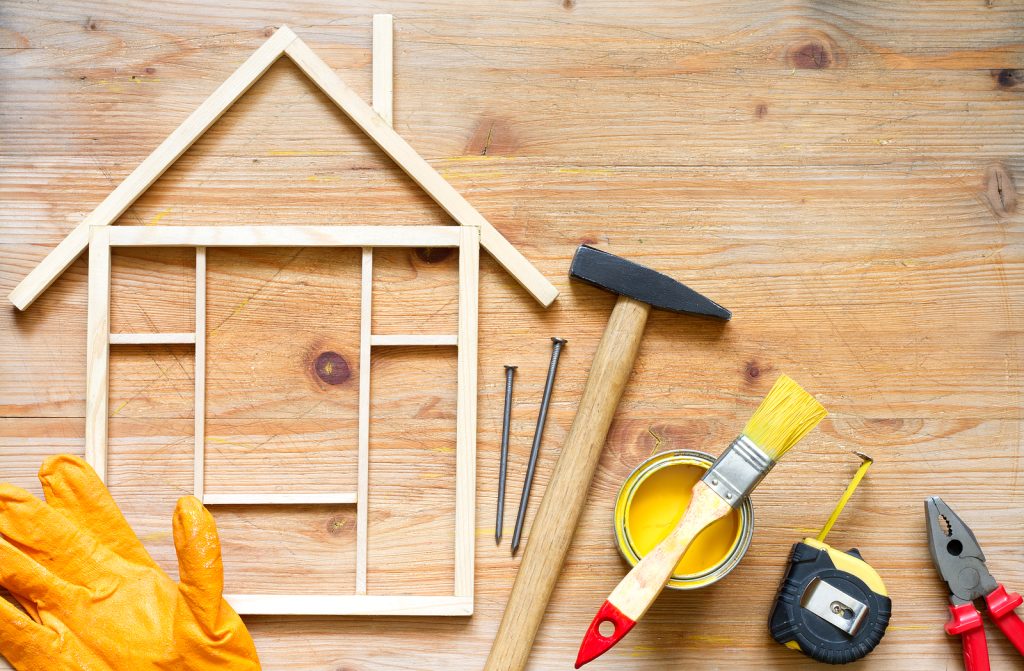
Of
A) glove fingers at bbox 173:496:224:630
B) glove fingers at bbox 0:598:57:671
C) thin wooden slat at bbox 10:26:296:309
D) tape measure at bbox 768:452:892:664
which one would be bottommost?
tape measure at bbox 768:452:892:664

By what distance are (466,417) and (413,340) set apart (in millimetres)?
120

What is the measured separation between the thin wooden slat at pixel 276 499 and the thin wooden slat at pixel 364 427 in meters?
0.02

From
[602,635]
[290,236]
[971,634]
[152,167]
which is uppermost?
[152,167]

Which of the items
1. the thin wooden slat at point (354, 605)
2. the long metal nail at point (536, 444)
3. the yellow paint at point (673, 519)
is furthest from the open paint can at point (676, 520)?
the thin wooden slat at point (354, 605)

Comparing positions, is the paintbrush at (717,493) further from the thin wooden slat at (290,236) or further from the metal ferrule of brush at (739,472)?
the thin wooden slat at (290,236)

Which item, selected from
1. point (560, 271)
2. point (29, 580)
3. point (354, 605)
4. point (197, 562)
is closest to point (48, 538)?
point (29, 580)

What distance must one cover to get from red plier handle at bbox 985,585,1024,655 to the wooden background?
0.15ft

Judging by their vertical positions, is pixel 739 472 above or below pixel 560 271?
below

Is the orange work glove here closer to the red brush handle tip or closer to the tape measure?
the red brush handle tip

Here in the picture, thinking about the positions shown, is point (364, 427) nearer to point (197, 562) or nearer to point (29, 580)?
point (197, 562)

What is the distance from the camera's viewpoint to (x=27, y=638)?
0.88 meters

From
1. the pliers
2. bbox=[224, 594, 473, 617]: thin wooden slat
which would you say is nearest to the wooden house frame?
bbox=[224, 594, 473, 617]: thin wooden slat

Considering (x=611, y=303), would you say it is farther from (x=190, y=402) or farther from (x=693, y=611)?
(x=190, y=402)

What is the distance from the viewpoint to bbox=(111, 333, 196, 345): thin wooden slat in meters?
0.94
